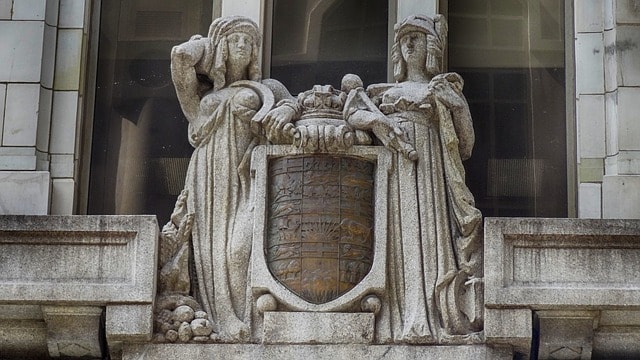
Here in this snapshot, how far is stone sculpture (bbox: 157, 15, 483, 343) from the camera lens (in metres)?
17.9

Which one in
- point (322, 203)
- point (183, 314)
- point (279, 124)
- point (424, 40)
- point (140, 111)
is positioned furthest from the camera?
point (140, 111)

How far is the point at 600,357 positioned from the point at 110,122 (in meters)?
5.67

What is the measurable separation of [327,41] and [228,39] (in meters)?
1.80

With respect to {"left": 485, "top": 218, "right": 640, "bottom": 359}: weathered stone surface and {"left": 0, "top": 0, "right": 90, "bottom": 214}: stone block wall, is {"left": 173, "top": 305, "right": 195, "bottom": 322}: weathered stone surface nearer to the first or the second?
{"left": 0, "top": 0, "right": 90, "bottom": 214}: stone block wall

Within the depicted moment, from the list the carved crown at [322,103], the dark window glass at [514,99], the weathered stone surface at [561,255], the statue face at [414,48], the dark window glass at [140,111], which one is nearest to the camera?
the weathered stone surface at [561,255]

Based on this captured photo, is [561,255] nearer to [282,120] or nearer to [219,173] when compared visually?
[282,120]

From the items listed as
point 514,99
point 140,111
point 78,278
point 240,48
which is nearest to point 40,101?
point 140,111

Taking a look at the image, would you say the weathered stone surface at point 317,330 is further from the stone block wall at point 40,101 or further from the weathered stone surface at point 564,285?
the stone block wall at point 40,101

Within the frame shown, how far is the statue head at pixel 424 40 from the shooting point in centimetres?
1894

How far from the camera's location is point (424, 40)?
19047 mm

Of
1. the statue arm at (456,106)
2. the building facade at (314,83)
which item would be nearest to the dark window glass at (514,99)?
the building facade at (314,83)

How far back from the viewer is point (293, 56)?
67.2 ft

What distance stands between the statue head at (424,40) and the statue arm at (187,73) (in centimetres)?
185

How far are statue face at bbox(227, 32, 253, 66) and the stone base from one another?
9.25 feet
